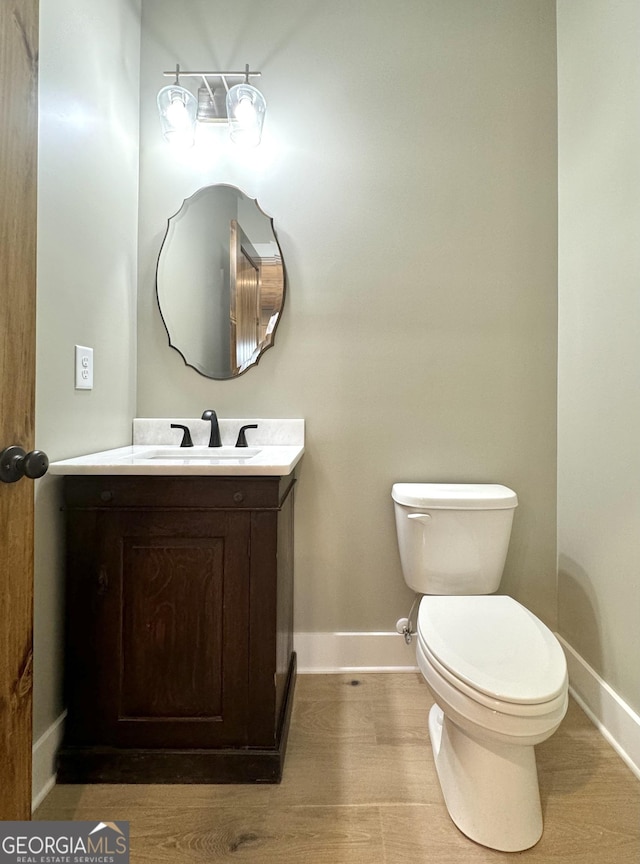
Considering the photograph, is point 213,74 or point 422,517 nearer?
point 422,517

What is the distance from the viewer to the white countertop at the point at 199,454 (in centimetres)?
112

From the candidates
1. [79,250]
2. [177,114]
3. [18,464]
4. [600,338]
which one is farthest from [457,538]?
[177,114]

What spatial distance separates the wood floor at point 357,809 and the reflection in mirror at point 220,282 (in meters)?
1.31

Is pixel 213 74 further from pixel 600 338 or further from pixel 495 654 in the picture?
pixel 495 654

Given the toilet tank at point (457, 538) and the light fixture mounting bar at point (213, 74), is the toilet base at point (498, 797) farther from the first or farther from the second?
the light fixture mounting bar at point (213, 74)

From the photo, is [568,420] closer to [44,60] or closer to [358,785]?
[358,785]

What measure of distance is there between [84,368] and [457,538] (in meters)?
1.31

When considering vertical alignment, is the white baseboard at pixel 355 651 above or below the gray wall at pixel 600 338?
below

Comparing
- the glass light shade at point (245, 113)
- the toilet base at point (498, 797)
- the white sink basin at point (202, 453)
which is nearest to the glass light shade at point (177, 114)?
the glass light shade at point (245, 113)

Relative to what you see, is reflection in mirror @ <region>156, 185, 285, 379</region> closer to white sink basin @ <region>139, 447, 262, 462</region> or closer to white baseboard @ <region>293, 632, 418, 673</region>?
white sink basin @ <region>139, 447, 262, 462</region>

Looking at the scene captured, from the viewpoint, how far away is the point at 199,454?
1558 millimetres

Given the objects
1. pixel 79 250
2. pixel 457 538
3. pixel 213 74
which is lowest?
pixel 457 538

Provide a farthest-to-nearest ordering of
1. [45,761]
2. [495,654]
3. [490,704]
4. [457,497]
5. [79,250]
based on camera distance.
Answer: [457,497] < [79,250] < [45,761] < [495,654] < [490,704]

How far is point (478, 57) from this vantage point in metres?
1.68
